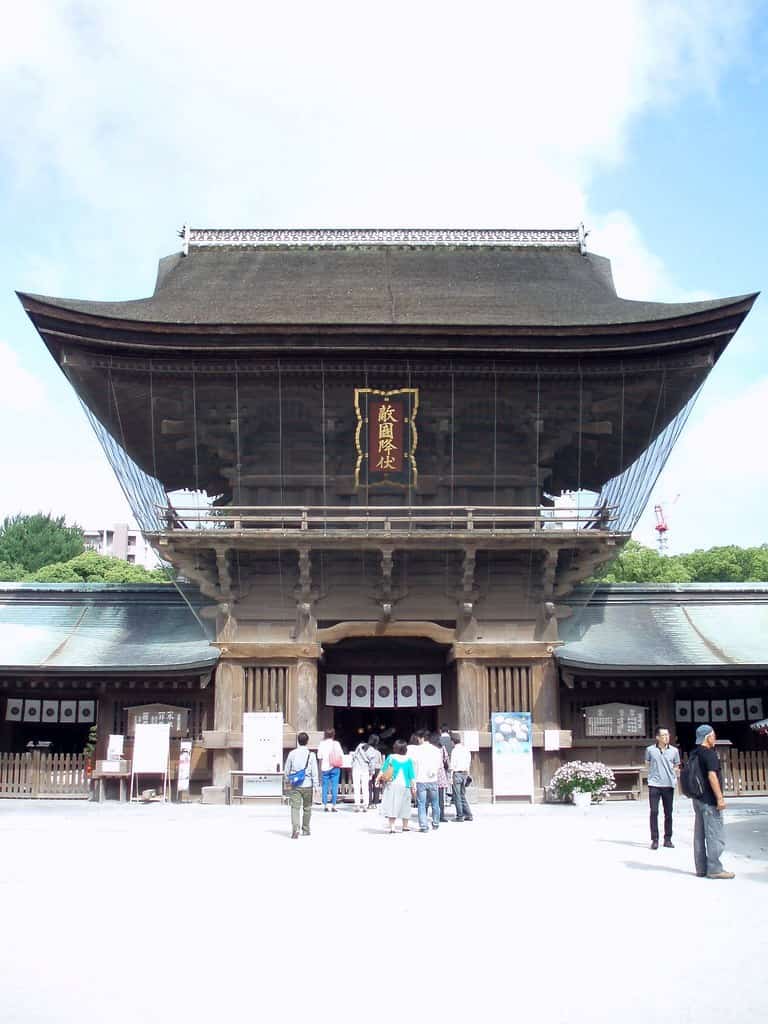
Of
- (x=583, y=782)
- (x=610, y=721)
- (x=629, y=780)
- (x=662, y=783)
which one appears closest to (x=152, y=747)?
(x=583, y=782)

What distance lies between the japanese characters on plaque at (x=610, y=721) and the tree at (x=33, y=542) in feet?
171

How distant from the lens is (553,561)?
23047 mm

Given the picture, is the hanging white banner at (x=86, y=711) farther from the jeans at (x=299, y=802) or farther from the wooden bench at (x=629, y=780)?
the wooden bench at (x=629, y=780)

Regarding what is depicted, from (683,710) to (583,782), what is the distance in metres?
4.92

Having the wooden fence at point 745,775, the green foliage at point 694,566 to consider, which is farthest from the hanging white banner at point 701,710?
the green foliage at point 694,566

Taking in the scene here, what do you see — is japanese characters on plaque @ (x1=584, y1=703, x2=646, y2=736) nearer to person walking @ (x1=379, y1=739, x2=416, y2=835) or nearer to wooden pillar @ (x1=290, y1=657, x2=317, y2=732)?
wooden pillar @ (x1=290, y1=657, x2=317, y2=732)

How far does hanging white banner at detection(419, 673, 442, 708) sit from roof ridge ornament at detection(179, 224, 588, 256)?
12.2m

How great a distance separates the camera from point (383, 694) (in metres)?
25.2

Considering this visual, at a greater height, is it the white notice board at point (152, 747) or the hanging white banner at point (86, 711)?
the hanging white banner at point (86, 711)

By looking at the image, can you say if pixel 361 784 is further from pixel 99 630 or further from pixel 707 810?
pixel 707 810

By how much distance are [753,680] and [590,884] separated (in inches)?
588

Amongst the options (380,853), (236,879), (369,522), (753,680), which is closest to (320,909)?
(236,879)

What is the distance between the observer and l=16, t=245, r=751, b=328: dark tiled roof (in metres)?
Result: 22.6

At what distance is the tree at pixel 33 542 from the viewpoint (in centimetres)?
6775
